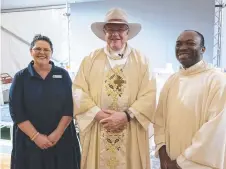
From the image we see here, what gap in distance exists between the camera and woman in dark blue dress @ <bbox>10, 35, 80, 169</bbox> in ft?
6.31

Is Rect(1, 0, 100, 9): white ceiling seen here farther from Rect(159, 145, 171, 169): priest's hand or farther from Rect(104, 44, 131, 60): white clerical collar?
Rect(159, 145, 171, 169): priest's hand

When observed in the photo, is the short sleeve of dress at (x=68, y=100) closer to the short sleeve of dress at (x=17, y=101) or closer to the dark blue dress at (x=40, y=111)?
the dark blue dress at (x=40, y=111)

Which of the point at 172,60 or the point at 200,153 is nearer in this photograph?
the point at 200,153

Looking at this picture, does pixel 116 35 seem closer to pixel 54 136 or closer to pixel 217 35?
pixel 54 136

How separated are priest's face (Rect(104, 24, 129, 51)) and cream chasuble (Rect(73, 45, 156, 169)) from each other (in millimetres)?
61

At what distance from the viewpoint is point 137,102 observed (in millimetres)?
1774

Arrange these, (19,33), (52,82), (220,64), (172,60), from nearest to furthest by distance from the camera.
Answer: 1. (52,82)
2. (220,64)
3. (172,60)
4. (19,33)

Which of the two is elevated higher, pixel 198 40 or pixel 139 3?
pixel 139 3

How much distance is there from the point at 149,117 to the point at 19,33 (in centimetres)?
399

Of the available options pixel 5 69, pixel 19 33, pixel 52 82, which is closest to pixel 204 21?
pixel 52 82

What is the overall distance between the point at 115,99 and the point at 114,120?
15 cm

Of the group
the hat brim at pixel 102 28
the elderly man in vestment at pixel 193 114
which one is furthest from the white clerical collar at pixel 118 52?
the elderly man in vestment at pixel 193 114

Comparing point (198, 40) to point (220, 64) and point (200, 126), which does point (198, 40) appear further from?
point (220, 64)

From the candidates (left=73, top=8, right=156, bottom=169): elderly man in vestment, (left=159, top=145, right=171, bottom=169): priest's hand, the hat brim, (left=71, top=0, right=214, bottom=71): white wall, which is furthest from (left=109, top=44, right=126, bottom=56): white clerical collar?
(left=71, top=0, right=214, bottom=71): white wall
